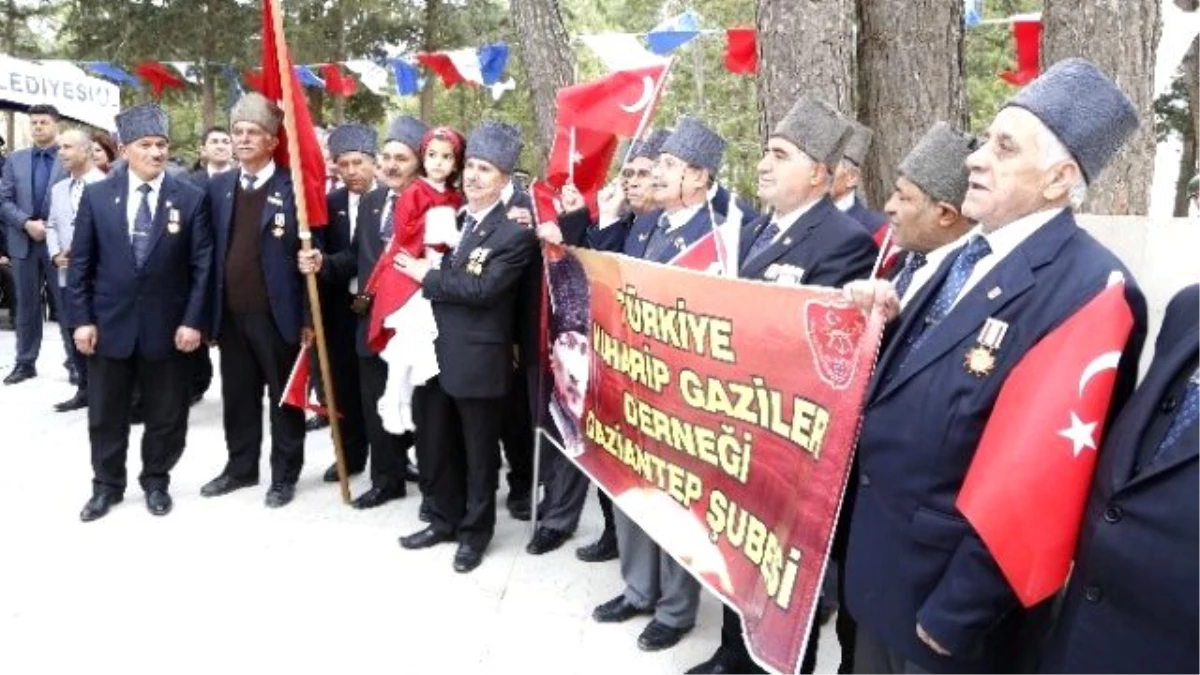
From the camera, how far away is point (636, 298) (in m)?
3.27

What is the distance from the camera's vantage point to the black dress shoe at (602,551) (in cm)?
438

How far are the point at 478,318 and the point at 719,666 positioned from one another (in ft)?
5.74

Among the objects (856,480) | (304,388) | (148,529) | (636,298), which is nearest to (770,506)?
(856,480)

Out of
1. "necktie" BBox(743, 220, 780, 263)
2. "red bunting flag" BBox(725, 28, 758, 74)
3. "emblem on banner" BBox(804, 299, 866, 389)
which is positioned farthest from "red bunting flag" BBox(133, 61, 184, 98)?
"emblem on banner" BBox(804, 299, 866, 389)

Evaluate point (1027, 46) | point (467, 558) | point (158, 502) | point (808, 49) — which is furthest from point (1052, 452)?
point (1027, 46)

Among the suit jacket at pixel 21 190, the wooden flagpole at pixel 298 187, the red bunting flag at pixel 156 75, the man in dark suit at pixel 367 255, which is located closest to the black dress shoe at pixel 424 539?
the man in dark suit at pixel 367 255

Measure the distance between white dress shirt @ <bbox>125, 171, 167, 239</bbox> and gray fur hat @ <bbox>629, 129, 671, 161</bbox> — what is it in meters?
2.36

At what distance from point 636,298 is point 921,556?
1.53 meters

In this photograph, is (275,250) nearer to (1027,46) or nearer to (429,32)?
(1027,46)

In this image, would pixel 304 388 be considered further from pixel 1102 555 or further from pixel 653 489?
pixel 1102 555

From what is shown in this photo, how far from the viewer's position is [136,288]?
462cm

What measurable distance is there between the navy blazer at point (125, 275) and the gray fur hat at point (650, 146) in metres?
2.25

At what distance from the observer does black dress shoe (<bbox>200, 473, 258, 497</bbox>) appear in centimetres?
512

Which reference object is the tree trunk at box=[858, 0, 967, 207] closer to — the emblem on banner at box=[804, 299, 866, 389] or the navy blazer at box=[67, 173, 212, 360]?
the emblem on banner at box=[804, 299, 866, 389]
